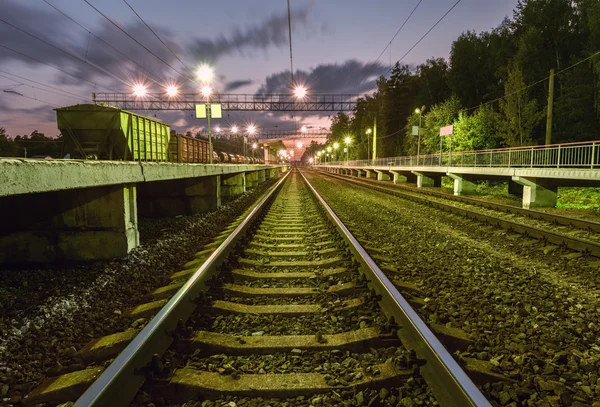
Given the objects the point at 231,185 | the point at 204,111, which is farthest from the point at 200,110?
the point at 231,185

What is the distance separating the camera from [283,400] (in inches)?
92.7

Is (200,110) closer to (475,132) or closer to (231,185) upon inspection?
(231,185)

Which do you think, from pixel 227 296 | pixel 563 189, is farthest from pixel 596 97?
pixel 227 296

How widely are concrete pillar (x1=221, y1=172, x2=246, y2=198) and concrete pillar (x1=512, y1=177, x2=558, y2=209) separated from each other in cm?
1451

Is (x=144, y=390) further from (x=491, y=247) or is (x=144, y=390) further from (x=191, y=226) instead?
(x=191, y=226)

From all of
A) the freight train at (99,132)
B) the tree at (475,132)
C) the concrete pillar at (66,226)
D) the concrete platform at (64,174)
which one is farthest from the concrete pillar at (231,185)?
the tree at (475,132)

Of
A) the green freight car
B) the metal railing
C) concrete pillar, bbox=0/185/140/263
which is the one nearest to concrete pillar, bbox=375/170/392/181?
the metal railing

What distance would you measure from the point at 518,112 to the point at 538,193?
1221 inches

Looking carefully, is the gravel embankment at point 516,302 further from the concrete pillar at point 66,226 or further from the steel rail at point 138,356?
the concrete pillar at point 66,226

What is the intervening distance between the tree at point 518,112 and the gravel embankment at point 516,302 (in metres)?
38.9

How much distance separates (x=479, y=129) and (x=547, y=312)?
42.7m

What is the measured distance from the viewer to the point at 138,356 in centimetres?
248

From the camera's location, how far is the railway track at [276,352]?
2.32 m

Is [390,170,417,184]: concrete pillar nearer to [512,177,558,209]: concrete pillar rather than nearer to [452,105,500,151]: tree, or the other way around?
[452,105,500,151]: tree
